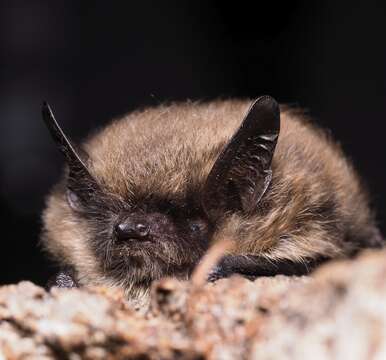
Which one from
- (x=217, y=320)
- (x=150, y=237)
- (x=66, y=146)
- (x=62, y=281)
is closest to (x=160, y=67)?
(x=66, y=146)

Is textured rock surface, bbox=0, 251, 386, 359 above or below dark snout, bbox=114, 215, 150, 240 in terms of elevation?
above

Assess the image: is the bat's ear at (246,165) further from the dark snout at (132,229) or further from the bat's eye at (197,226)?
the dark snout at (132,229)

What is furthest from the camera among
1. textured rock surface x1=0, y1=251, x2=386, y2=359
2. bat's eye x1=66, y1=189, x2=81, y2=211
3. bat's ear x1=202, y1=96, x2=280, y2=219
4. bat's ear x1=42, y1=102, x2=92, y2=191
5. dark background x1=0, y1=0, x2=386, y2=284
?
dark background x1=0, y1=0, x2=386, y2=284

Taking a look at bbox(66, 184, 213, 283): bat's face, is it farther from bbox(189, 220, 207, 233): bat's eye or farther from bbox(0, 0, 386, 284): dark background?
bbox(0, 0, 386, 284): dark background

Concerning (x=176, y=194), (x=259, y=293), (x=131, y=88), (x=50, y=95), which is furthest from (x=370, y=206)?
(x=50, y=95)

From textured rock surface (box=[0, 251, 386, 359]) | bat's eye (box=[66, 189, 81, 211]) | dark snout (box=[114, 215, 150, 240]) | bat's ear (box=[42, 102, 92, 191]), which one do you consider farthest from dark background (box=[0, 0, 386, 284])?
textured rock surface (box=[0, 251, 386, 359])

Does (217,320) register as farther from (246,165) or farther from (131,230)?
(246,165)
